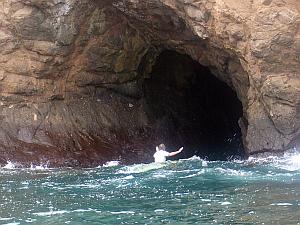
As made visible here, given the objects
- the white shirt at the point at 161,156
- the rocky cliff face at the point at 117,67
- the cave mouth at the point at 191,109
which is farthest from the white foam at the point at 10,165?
the cave mouth at the point at 191,109

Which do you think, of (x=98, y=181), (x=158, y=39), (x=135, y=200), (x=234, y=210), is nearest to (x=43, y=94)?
(x=158, y=39)

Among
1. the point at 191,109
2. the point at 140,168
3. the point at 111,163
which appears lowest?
the point at 111,163

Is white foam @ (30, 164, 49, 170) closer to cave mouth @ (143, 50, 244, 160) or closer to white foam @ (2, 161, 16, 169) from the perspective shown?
white foam @ (2, 161, 16, 169)

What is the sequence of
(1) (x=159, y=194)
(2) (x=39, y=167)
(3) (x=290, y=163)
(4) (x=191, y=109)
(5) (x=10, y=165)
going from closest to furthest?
(1) (x=159, y=194), (3) (x=290, y=163), (2) (x=39, y=167), (5) (x=10, y=165), (4) (x=191, y=109)

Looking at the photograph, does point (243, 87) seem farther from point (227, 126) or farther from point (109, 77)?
point (227, 126)

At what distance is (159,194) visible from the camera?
38.5 ft

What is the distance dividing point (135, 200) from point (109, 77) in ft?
33.1

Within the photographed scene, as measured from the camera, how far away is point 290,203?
33.3 feet

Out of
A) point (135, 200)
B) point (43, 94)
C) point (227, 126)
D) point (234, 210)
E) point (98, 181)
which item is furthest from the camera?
point (227, 126)

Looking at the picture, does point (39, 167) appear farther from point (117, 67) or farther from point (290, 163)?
point (290, 163)

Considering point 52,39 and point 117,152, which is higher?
point 52,39

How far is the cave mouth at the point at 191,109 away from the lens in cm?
2255

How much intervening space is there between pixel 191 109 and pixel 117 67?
5627 millimetres

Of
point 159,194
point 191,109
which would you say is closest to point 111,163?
point 159,194
